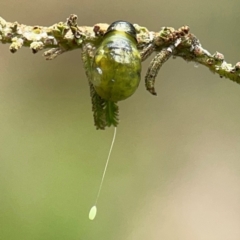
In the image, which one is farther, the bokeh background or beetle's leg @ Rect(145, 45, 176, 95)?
the bokeh background

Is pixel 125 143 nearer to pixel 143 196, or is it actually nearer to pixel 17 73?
pixel 143 196

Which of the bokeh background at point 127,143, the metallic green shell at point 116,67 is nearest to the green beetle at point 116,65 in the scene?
the metallic green shell at point 116,67

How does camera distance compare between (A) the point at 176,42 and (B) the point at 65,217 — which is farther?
(B) the point at 65,217

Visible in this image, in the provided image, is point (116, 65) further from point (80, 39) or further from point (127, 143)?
point (127, 143)

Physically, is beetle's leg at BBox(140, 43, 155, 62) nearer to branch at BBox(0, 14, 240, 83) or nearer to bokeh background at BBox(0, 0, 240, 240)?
branch at BBox(0, 14, 240, 83)

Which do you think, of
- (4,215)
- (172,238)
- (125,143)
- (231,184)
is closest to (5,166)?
(4,215)

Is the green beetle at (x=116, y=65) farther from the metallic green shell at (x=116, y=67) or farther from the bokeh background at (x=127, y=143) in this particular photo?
the bokeh background at (x=127, y=143)

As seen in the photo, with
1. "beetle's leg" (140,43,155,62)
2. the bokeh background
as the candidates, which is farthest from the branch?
the bokeh background
